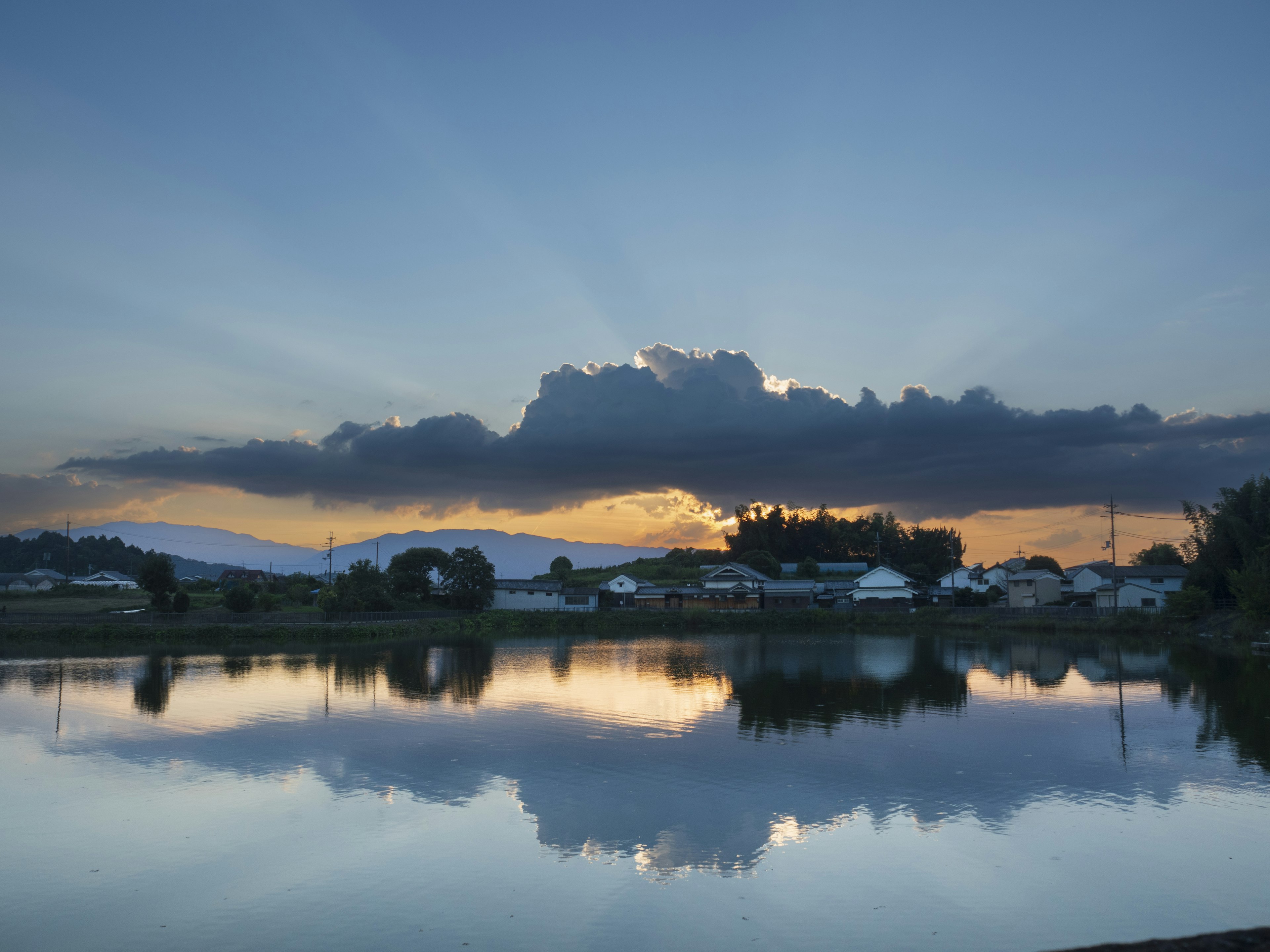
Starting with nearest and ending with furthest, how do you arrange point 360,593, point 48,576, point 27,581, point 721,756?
point 721,756 → point 360,593 → point 27,581 → point 48,576

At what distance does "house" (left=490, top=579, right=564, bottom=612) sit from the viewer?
7662cm

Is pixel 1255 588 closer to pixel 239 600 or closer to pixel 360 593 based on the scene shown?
pixel 360 593

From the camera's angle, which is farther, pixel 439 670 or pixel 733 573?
pixel 733 573

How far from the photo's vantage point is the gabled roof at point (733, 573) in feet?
286

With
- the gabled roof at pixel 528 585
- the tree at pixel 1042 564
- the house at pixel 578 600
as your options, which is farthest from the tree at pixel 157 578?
the tree at pixel 1042 564

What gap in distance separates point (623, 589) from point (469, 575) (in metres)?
20.2

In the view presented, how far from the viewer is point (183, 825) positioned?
12875mm

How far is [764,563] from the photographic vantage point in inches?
4176

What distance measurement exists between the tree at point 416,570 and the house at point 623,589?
18639 millimetres

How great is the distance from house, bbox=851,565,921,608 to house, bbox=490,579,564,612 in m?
30.7

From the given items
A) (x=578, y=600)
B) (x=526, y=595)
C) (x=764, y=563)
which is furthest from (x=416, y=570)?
(x=764, y=563)

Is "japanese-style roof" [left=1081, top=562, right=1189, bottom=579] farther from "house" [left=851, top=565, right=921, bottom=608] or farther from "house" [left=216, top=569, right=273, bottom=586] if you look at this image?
"house" [left=216, top=569, right=273, bottom=586]

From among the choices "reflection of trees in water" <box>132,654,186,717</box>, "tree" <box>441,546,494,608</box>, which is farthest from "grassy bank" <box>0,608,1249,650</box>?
"reflection of trees in water" <box>132,654,186,717</box>

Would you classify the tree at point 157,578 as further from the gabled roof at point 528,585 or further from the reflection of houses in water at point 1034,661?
the reflection of houses in water at point 1034,661
